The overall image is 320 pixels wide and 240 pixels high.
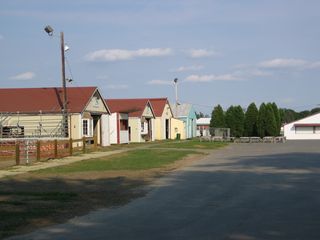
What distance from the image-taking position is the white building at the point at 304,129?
263 feet

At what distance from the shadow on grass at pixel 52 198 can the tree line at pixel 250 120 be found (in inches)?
1867

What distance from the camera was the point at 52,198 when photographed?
45.9ft

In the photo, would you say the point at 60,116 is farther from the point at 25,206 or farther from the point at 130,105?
the point at 25,206

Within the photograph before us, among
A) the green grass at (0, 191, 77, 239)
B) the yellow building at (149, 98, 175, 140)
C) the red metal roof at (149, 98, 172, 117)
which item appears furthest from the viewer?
the red metal roof at (149, 98, 172, 117)

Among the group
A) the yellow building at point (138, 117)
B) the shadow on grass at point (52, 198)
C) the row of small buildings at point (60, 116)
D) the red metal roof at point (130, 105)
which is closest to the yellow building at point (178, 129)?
the yellow building at point (138, 117)

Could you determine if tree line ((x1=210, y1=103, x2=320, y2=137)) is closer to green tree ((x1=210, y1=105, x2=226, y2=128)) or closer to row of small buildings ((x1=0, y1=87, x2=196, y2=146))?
green tree ((x1=210, y1=105, x2=226, y2=128))

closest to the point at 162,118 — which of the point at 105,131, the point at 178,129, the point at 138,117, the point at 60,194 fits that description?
the point at 178,129

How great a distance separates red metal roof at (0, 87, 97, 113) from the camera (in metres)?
42.1

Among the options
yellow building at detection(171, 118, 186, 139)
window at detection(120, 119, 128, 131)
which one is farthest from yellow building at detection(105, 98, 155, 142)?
yellow building at detection(171, 118, 186, 139)

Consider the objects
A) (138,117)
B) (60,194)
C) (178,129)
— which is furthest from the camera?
(178,129)

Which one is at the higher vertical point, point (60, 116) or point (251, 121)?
point (251, 121)

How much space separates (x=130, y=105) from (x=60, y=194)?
149ft

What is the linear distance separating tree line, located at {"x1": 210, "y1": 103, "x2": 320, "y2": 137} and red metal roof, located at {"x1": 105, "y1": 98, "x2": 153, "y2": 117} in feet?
41.2

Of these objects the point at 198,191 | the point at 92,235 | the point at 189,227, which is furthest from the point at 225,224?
the point at 198,191
